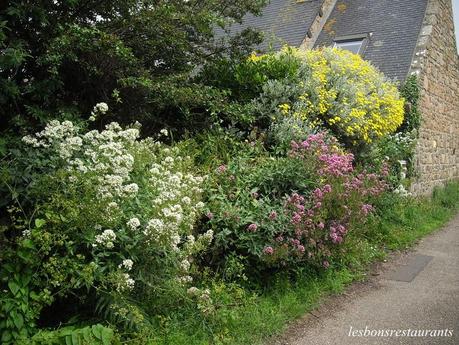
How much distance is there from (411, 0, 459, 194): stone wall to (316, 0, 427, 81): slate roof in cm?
31

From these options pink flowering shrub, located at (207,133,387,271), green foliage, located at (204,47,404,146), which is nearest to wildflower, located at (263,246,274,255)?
pink flowering shrub, located at (207,133,387,271)

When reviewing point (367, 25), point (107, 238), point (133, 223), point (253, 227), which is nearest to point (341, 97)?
point (253, 227)

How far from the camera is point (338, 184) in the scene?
4824 millimetres

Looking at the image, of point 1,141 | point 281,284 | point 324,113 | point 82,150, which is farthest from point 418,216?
point 1,141

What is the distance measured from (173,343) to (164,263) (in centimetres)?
60

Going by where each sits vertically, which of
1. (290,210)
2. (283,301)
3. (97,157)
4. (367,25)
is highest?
(367,25)

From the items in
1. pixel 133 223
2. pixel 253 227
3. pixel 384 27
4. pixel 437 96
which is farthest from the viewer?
pixel 384 27

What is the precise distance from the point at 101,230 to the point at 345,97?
18.4 feet

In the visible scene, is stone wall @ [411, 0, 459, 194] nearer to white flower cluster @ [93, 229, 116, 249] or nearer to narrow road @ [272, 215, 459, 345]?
narrow road @ [272, 215, 459, 345]

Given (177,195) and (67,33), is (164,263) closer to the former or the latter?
(177,195)

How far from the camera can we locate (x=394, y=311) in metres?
4.20

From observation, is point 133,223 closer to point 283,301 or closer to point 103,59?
point 283,301

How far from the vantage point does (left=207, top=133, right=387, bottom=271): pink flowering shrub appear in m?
4.25

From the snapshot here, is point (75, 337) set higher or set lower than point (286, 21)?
lower
